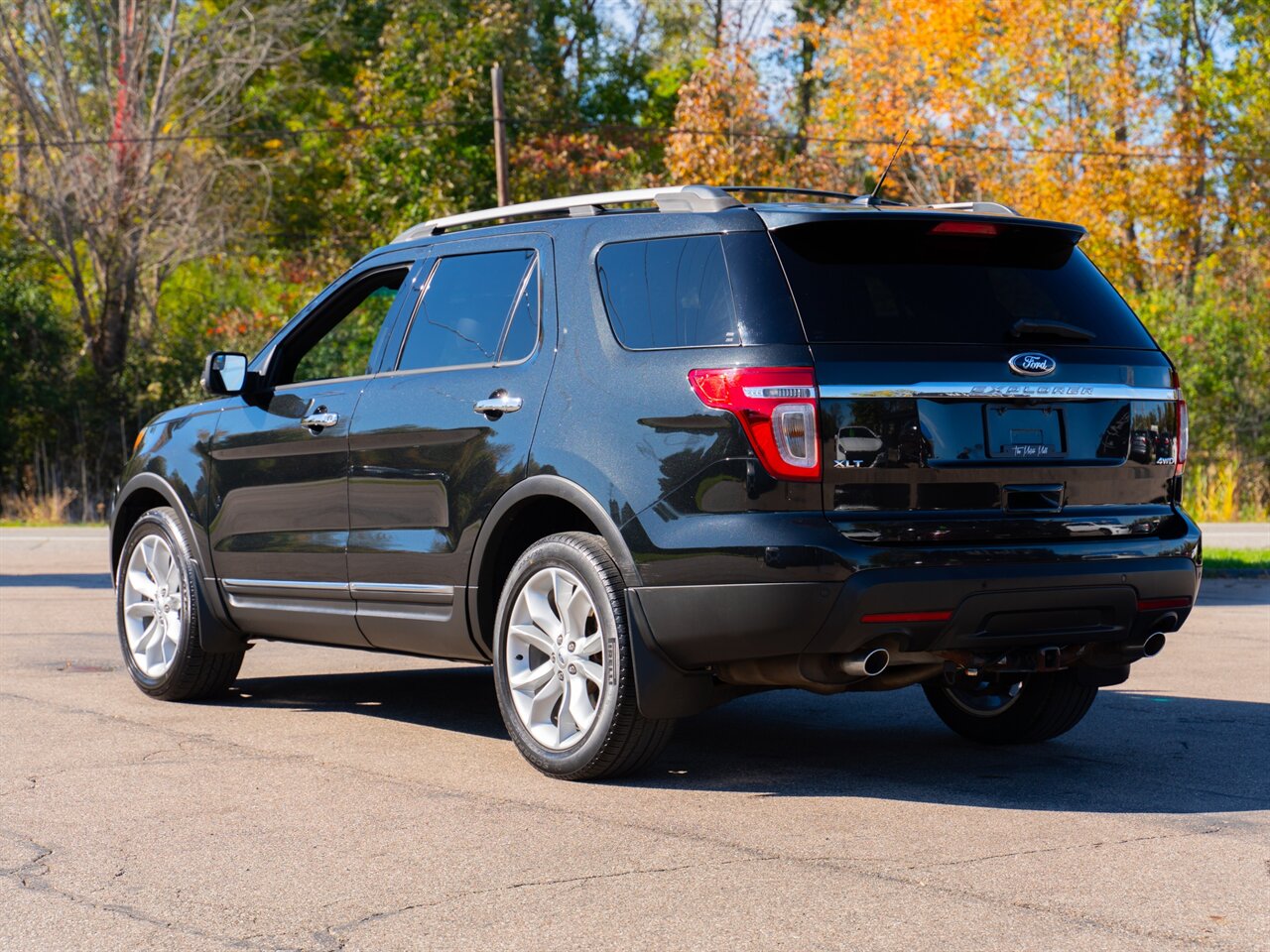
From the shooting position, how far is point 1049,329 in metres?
5.99

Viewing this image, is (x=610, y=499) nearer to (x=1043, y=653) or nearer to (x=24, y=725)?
(x=1043, y=653)

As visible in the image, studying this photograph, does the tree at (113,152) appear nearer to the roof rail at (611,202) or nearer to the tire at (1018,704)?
the roof rail at (611,202)

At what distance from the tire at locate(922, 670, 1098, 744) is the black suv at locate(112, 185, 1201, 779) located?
0.01 m

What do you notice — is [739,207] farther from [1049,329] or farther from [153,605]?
[153,605]

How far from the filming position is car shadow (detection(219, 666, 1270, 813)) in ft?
19.5

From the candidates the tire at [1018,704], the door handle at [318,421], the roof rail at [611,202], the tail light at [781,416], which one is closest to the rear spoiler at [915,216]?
the roof rail at [611,202]

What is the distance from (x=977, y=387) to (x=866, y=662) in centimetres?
97

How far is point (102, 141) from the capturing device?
30.8m

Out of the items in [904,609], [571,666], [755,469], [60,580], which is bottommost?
[60,580]

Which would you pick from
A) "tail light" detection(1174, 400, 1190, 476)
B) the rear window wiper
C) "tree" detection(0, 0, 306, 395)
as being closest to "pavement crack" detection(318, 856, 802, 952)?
the rear window wiper

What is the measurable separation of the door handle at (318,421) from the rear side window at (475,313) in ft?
1.34

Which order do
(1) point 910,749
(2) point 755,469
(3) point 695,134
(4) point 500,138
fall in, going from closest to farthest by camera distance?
(2) point 755,469, (1) point 910,749, (4) point 500,138, (3) point 695,134

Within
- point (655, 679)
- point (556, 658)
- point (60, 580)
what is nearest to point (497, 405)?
point (556, 658)

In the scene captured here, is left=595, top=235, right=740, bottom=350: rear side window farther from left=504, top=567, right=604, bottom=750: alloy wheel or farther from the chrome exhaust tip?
the chrome exhaust tip
